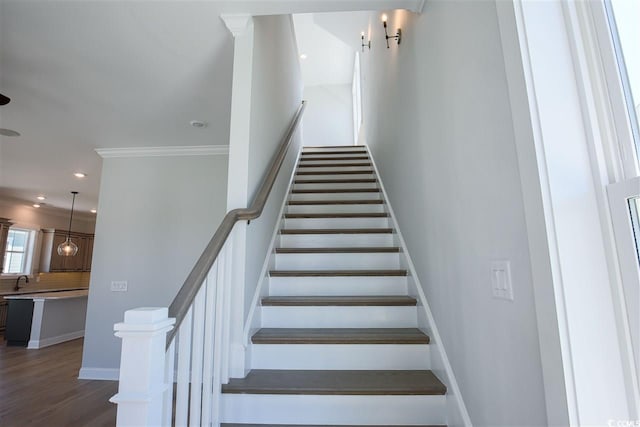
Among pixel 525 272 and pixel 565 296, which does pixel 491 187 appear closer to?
pixel 525 272

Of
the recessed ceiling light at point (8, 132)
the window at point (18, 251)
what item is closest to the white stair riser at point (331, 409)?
the recessed ceiling light at point (8, 132)

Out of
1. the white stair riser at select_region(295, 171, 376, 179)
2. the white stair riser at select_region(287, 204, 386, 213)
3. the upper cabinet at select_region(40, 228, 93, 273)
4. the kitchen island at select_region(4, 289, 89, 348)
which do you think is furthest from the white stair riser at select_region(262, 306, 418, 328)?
the upper cabinet at select_region(40, 228, 93, 273)

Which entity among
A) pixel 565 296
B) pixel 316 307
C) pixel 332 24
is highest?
pixel 332 24

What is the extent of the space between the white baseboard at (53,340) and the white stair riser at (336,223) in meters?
4.98

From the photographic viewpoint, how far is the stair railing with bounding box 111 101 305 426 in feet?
2.92

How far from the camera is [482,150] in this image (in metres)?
1.10

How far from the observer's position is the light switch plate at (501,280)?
965mm

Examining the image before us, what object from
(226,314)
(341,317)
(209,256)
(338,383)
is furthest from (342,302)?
(209,256)

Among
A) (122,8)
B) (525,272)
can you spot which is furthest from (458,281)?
(122,8)

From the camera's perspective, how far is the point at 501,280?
3.30 ft

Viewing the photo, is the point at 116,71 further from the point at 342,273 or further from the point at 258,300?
the point at 342,273

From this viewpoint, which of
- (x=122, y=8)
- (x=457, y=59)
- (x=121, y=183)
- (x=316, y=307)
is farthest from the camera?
(x=121, y=183)

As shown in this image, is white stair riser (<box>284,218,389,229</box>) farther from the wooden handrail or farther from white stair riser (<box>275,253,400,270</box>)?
the wooden handrail

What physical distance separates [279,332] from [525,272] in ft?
4.57
